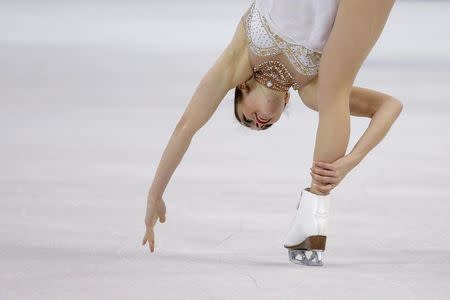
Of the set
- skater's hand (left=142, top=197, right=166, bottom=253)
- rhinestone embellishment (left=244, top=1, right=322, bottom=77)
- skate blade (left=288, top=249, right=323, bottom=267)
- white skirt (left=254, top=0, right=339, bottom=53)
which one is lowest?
skate blade (left=288, top=249, right=323, bottom=267)

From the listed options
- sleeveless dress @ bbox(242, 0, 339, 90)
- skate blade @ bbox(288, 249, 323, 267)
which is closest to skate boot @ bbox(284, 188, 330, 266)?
skate blade @ bbox(288, 249, 323, 267)

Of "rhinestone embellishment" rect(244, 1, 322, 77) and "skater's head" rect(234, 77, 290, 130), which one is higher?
"rhinestone embellishment" rect(244, 1, 322, 77)

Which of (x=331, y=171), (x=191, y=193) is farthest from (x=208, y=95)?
(x=191, y=193)

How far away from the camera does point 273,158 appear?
17.7ft

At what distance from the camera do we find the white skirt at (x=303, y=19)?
135 inches

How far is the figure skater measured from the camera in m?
3.41

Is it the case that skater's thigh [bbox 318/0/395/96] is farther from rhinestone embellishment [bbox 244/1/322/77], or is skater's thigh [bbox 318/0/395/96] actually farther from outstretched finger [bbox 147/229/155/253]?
outstretched finger [bbox 147/229/155/253]

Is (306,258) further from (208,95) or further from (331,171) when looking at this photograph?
(208,95)

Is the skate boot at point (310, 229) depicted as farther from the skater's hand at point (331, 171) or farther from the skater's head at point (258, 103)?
the skater's head at point (258, 103)

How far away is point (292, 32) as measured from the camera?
3.47m

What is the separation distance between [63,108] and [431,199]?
108 inches

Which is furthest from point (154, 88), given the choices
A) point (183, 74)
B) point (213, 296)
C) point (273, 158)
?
point (213, 296)

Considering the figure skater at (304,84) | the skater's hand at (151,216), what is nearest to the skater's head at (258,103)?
Result: the figure skater at (304,84)

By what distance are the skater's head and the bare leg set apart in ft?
0.46
